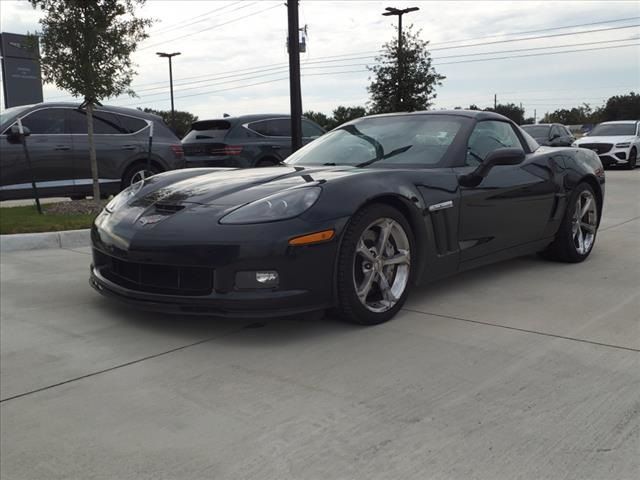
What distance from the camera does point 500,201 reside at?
4348 mm

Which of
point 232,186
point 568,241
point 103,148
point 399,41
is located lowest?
point 568,241

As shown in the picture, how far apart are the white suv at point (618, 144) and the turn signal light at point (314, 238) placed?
52.0ft

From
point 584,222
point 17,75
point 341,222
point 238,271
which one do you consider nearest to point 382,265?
point 341,222

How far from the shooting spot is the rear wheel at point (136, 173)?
30.6 feet

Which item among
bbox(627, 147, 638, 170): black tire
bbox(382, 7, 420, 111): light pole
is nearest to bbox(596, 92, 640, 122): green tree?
bbox(382, 7, 420, 111): light pole

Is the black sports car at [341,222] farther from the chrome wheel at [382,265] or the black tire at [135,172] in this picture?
the black tire at [135,172]

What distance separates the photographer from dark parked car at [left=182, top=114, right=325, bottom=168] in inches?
434

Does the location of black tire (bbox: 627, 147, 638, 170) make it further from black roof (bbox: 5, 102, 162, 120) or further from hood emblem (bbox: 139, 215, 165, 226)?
hood emblem (bbox: 139, 215, 165, 226)

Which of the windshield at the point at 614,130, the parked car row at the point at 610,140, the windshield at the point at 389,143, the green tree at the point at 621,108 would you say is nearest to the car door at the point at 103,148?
the windshield at the point at 389,143

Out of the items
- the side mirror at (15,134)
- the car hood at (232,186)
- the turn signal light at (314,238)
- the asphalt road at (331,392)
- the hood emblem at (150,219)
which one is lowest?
the asphalt road at (331,392)

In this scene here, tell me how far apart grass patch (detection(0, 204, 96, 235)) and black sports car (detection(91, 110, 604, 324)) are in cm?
292

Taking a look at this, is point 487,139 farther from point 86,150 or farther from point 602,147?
point 602,147

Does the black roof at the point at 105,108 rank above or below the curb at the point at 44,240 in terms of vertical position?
above

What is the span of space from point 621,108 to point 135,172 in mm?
86390
